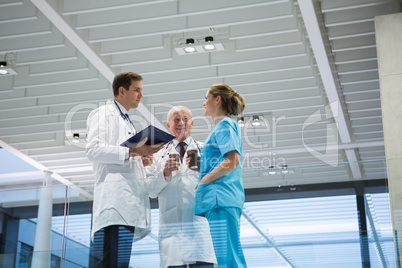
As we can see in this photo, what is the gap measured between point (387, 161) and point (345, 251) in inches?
23.6

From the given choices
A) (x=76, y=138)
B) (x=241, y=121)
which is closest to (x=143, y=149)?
(x=241, y=121)

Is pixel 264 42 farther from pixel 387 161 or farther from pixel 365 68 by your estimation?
pixel 387 161

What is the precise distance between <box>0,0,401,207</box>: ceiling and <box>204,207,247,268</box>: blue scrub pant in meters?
0.30

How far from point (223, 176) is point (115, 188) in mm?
639

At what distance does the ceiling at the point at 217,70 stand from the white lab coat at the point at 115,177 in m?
0.26

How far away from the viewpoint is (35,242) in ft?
11.7

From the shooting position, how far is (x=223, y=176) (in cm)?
301

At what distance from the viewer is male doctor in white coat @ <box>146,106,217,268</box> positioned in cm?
320

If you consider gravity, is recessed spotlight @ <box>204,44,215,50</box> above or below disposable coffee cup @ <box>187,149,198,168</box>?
above

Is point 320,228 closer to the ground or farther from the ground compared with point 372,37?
closer to the ground

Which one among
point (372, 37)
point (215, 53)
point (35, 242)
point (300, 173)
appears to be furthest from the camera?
point (215, 53)

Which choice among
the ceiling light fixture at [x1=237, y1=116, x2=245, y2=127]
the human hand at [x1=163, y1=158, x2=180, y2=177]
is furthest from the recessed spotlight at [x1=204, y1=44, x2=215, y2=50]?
the human hand at [x1=163, y1=158, x2=180, y2=177]

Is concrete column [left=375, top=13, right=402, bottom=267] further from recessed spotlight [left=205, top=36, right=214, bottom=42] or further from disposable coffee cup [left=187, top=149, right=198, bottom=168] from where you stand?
disposable coffee cup [left=187, top=149, right=198, bottom=168]

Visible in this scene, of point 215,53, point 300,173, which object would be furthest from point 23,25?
point 300,173
